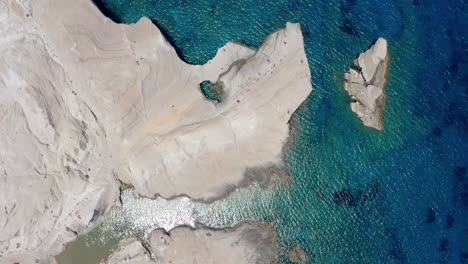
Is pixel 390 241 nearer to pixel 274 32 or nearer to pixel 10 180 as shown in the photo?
pixel 274 32

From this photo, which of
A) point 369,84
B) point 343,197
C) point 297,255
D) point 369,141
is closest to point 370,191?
point 343,197

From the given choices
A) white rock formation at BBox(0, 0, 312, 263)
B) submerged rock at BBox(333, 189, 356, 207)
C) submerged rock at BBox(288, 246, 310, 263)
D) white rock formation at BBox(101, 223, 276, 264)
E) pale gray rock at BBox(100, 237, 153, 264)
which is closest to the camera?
white rock formation at BBox(0, 0, 312, 263)

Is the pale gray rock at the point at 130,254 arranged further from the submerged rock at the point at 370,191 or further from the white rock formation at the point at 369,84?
the white rock formation at the point at 369,84

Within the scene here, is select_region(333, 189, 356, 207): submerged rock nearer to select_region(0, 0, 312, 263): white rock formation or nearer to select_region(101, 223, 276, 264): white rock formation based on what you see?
select_region(0, 0, 312, 263): white rock formation

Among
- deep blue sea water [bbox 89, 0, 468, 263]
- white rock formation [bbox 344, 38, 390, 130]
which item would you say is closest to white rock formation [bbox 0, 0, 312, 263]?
deep blue sea water [bbox 89, 0, 468, 263]

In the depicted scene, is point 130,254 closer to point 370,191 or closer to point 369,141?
point 370,191

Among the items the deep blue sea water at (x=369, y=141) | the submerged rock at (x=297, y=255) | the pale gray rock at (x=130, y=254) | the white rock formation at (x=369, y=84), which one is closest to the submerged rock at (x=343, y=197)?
the deep blue sea water at (x=369, y=141)
